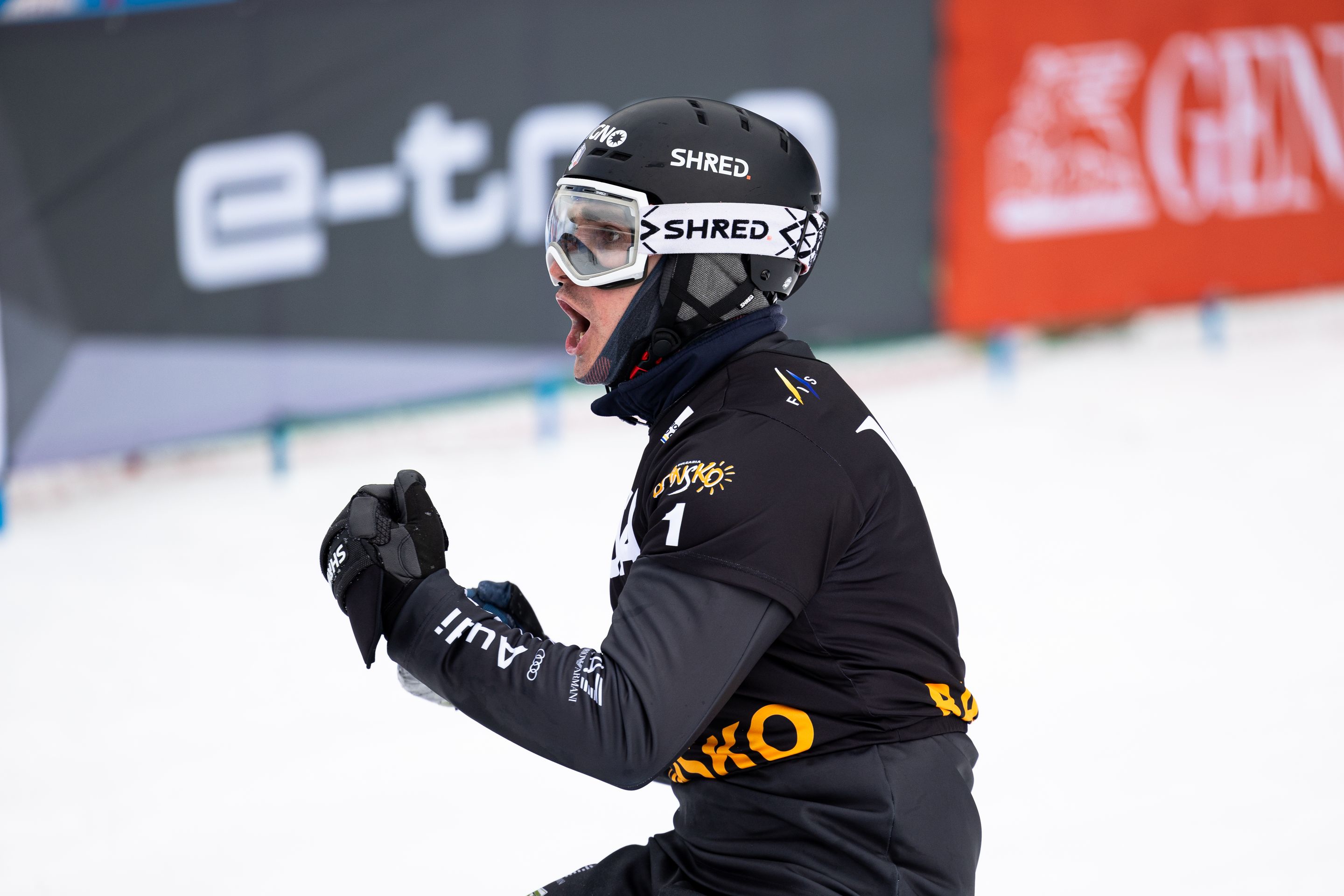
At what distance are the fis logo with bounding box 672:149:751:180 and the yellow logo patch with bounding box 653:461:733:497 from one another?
55 centimetres

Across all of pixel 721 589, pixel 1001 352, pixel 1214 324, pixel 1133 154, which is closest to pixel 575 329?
pixel 721 589

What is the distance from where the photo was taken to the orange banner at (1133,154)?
26.5 feet

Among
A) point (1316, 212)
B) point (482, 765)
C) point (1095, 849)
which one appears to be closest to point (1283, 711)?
point (1095, 849)

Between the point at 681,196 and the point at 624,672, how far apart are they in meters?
0.80

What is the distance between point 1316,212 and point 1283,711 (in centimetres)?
578

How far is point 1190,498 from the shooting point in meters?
6.31

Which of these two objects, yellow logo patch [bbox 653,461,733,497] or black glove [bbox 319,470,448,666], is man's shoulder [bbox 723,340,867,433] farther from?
black glove [bbox 319,470,448,666]

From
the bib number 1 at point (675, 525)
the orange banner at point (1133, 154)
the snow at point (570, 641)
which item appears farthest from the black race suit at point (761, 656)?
the orange banner at point (1133, 154)

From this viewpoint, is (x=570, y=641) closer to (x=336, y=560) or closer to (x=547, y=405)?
(x=547, y=405)

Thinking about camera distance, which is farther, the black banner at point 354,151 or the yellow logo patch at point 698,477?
the black banner at point 354,151

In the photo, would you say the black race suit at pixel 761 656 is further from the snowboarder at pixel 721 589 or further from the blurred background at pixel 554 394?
the blurred background at pixel 554 394

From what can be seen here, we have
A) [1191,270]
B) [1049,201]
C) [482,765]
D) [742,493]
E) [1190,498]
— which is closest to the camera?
[742,493]

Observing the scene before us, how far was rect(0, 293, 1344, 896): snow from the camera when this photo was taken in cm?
369

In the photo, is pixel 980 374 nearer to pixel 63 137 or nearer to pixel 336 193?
pixel 336 193
